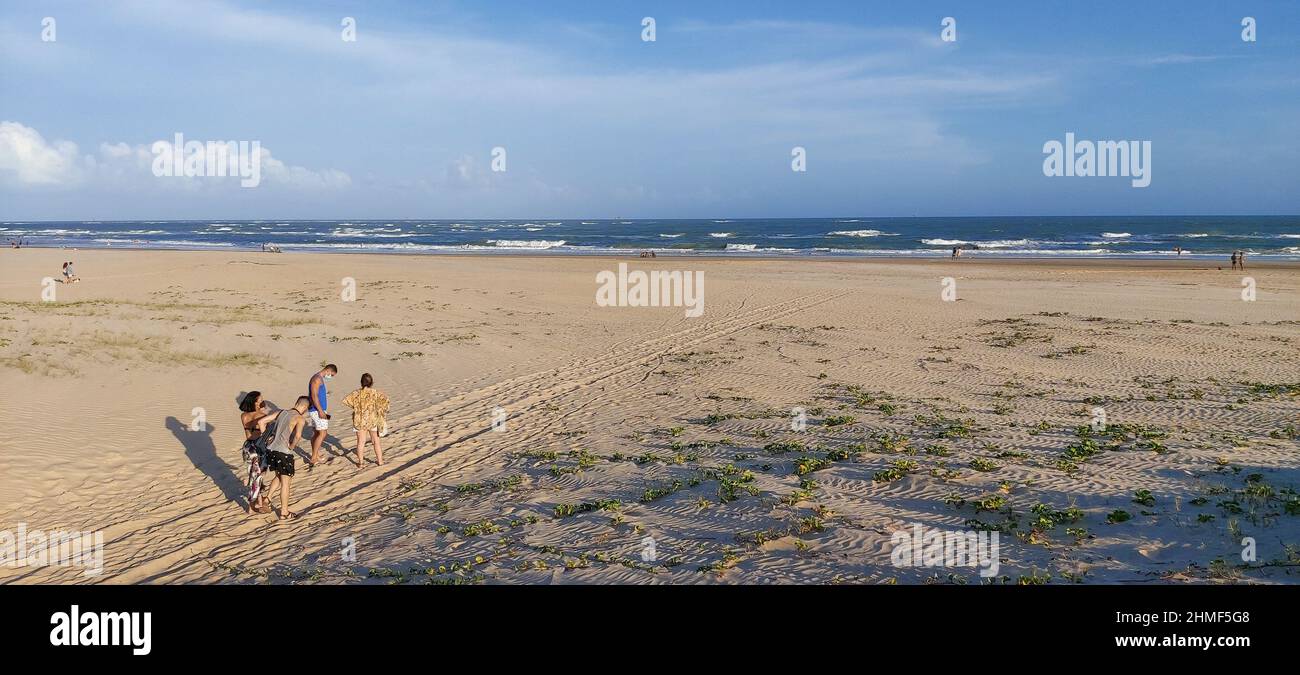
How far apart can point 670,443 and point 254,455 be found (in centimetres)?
544

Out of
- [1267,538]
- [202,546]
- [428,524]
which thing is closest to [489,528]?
[428,524]

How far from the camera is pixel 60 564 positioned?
7.65m

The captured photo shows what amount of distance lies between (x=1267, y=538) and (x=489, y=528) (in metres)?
7.21

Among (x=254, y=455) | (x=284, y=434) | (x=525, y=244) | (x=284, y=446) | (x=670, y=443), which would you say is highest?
(x=525, y=244)

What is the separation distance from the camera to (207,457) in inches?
440

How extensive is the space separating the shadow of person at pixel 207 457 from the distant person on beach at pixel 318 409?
1.02m

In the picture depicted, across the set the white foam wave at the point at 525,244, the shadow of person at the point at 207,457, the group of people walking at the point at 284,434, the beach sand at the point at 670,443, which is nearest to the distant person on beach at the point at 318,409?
the group of people walking at the point at 284,434

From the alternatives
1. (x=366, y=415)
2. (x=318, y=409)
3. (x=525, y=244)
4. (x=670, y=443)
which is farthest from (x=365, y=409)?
(x=525, y=244)

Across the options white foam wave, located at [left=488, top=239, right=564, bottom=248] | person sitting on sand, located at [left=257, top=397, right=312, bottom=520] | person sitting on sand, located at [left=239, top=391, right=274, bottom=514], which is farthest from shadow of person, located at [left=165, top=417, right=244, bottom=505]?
white foam wave, located at [left=488, top=239, right=564, bottom=248]

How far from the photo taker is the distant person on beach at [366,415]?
413 inches

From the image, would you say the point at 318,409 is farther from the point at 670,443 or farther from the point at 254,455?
the point at 670,443

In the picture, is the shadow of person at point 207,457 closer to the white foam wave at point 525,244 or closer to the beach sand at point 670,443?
the beach sand at point 670,443

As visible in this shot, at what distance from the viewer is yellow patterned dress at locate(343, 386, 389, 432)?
413 inches

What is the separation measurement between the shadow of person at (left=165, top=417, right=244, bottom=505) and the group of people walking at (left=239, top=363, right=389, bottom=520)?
452 mm
